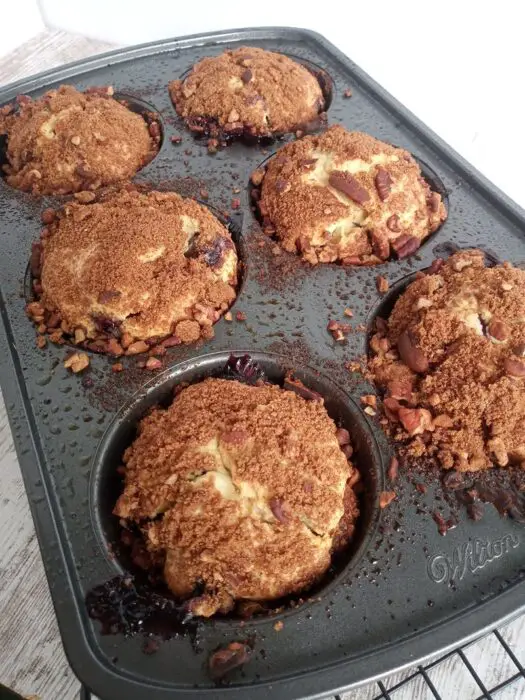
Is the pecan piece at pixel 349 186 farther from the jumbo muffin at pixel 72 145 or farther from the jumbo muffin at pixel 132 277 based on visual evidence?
the jumbo muffin at pixel 72 145

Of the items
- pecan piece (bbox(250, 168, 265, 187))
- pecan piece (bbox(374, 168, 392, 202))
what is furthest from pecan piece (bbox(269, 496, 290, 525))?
pecan piece (bbox(250, 168, 265, 187))

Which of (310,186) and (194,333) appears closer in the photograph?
(194,333)

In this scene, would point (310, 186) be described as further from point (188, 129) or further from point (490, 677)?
point (490, 677)

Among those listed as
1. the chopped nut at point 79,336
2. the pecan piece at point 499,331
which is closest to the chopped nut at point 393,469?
the pecan piece at point 499,331

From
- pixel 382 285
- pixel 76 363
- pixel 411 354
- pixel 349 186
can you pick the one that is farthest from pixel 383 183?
pixel 76 363

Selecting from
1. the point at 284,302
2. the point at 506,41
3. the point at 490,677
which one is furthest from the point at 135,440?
the point at 506,41

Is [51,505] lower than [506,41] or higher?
lower

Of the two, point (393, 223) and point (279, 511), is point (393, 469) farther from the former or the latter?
point (393, 223)
